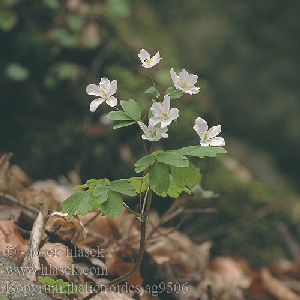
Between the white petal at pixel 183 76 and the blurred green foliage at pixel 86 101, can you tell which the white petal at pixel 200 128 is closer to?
the white petal at pixel 183 76

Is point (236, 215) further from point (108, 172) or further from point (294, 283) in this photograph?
point (108, 172)

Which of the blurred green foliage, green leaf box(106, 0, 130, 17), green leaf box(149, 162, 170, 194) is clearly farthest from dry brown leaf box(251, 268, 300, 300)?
green leaf box(106, 0, 130, 17)

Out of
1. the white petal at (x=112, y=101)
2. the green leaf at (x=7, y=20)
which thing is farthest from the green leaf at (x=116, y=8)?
the white petal at (x=112, y=101)

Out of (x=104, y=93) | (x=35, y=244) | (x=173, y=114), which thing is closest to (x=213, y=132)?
(x=173, y=114)

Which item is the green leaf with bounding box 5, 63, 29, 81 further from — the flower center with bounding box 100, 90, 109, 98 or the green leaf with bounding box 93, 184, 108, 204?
the green leaf with bounding box 93, 184, 108, 204

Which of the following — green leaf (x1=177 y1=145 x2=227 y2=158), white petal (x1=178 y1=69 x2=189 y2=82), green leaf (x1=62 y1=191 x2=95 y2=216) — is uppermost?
white petal (x1=178 y1=69 x2=189 y2=82)

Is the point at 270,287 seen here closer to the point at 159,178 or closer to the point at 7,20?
the point at 159,178
